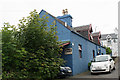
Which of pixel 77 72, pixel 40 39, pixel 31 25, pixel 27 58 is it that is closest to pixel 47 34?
pixel 40 39

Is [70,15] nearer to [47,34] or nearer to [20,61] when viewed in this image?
[47,34]

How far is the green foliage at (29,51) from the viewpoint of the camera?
6.01 metres

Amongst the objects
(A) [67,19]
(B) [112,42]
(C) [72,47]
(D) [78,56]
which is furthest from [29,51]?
(B) [112,42]

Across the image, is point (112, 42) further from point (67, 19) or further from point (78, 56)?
point (78, 56)

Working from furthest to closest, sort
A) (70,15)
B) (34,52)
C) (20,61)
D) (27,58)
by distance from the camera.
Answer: (70,15)
(34,52)
(27,58)
(20,61)

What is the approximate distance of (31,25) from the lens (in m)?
7.28

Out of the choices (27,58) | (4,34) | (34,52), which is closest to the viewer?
(4,34)

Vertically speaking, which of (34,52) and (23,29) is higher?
(23,29)

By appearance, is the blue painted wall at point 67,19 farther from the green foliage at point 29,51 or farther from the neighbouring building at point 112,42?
the neighbouring building at point 112,42

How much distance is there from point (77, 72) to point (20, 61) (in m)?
7.84

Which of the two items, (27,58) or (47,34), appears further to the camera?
(47,34)

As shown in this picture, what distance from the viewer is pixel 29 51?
287 inches


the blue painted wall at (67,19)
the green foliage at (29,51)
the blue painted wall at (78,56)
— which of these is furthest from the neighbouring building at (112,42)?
the green foliage at (29,51)

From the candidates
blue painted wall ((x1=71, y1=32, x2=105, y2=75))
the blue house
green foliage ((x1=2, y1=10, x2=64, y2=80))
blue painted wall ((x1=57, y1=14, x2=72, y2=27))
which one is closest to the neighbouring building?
blue painted wall ((x1=71, y1=32, x2=105, y2=75))
